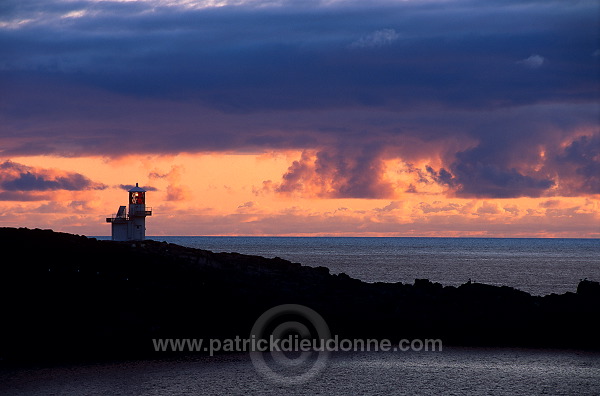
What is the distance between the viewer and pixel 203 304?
5697cm

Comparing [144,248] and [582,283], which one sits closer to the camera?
[582,283]

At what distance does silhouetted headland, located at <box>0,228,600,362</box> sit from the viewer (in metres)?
51.8

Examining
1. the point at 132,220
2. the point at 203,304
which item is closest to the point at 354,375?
the point at 203,304

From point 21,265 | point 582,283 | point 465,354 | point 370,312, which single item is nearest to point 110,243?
point 21,265

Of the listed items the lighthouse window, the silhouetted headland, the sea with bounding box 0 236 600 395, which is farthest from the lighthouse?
the sea with bounding box 0 236 600 395

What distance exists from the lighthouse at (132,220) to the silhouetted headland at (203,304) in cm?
711

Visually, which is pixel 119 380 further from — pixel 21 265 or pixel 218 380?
pixel 21 265

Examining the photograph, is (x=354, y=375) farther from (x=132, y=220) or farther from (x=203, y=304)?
(x=132, y=220)

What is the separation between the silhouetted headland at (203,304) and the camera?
51.8 m

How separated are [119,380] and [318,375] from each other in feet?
40.6

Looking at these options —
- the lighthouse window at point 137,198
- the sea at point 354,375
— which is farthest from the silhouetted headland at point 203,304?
the lighthouse window at point 137,198

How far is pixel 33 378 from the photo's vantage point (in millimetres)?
43438

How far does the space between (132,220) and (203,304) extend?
69.3ft

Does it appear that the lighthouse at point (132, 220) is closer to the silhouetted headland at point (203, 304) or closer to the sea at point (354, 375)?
the silhouetted headland at point (203, 304)
